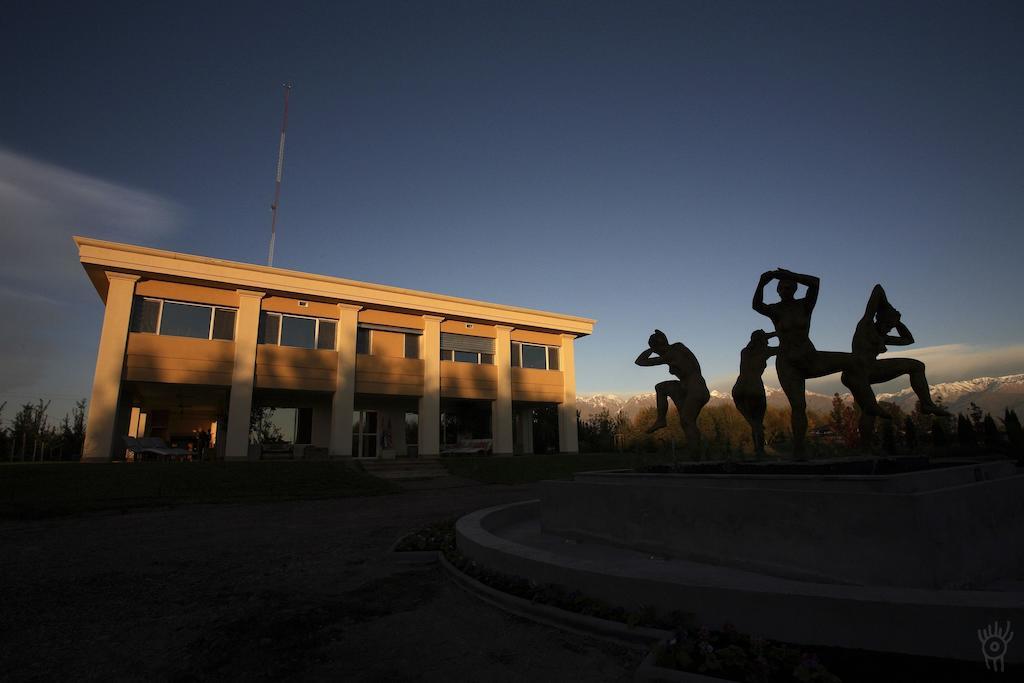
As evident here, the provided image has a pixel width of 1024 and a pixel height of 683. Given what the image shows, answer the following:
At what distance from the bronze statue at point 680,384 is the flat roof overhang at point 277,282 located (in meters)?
17.6

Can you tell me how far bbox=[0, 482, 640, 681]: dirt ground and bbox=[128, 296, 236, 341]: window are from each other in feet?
46.3

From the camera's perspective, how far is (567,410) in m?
29.3

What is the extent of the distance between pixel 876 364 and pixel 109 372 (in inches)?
892

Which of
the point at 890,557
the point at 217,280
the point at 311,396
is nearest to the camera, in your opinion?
the point at 890,557

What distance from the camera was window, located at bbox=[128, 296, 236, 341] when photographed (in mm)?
19828

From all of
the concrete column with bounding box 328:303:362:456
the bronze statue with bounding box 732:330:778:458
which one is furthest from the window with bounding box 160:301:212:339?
the bronze statue with bounding box 732:330:778:458

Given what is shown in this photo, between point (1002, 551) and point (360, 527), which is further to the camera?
point (360, 527)

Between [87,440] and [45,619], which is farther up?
[87,440]

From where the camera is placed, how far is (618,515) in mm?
5977

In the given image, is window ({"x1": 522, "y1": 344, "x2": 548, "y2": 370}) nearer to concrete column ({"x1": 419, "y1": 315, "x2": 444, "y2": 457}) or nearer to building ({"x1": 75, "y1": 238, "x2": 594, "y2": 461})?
building ({"x1": 75, "y1": 238, "x2": 594, "y2": 461})

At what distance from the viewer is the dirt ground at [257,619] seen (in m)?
3.20

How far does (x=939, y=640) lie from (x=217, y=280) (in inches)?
912

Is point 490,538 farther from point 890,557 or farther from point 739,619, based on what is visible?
point 890,557

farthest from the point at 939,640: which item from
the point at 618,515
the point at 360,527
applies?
the point at 360,527
